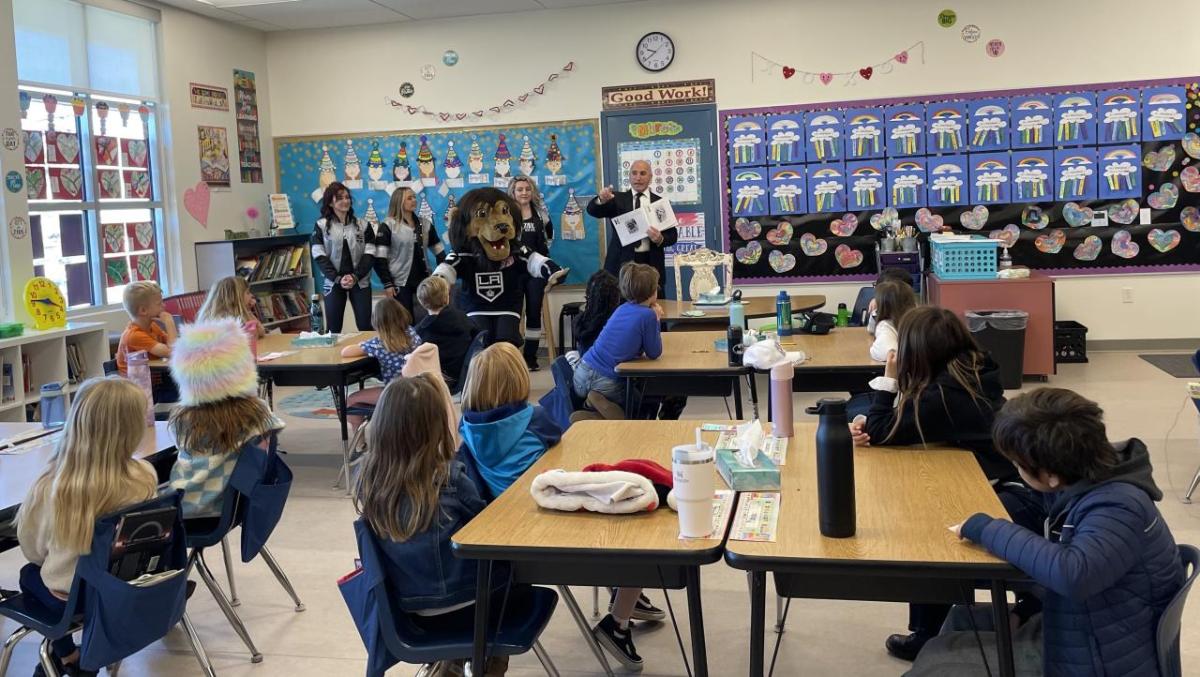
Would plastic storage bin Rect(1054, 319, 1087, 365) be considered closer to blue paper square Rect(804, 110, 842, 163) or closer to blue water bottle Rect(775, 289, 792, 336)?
blue paper square Rect(804, 110, 842, 163)

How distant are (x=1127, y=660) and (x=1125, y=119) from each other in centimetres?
717

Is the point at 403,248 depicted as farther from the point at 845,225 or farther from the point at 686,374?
the point at 686,374

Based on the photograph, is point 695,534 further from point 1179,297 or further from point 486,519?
point 1179,297

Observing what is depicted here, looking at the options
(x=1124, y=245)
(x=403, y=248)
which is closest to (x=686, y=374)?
(x=403, y=248)

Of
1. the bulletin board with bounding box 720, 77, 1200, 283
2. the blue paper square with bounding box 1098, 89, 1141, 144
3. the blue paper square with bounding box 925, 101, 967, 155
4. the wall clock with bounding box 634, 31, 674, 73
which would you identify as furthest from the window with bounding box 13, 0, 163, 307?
the blue paper square with bounding box 1098, 89, 1141, 144

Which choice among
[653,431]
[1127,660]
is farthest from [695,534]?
[653,431]

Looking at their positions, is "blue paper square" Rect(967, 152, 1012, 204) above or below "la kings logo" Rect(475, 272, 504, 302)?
above

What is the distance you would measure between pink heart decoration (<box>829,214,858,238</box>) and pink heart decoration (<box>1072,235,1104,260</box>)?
5.63ft

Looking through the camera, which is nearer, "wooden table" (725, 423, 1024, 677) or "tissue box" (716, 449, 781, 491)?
"wooden table" (725, 423, 1024, 677)

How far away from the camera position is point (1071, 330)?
7.86 m

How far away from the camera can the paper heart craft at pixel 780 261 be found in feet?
28.6

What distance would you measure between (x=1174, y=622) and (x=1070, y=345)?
6424mm

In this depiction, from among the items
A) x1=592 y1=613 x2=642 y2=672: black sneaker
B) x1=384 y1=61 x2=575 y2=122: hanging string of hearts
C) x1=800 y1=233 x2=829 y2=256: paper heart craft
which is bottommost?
x1=592 y1=613 x2=642 y2=672: black sneaker

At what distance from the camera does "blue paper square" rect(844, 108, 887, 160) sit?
8.38 metres
